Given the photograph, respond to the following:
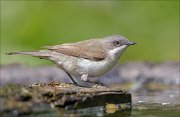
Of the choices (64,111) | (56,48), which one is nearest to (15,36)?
(56,48)

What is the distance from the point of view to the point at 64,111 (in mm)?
6098

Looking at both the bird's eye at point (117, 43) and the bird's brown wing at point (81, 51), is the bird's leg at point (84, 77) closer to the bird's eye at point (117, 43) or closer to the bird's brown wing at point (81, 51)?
the bird's brown wing at point (81, 51)

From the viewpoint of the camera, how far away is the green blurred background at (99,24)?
13719 mm

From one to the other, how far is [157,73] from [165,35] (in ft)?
13.0

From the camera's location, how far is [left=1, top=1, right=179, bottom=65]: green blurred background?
1372 cm

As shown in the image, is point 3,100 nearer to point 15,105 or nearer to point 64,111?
point 15,105

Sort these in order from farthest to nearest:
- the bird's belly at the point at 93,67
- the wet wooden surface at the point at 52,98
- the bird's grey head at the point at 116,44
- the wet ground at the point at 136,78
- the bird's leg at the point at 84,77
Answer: the wet ground at the point at 136,78
the bird's grey head at the point at 116,44
the bird's leg at the point at 84,77
the bird's belly at the point at 93,67
the wet wooden surface at the point at 52,98

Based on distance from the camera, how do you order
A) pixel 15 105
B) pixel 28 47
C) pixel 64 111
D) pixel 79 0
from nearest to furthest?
1. pixel 15 105
2. pixel 64 111
3. pixel 28 47
4. pixel 79 0

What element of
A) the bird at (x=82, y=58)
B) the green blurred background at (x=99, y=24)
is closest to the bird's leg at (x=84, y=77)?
the bird at (x=82, y=58)

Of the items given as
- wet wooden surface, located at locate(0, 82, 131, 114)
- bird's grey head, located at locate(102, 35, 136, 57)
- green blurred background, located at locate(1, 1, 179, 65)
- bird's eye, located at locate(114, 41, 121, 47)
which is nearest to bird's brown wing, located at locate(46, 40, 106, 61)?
bird's grey head, located at locate(102, 35, 136, 57)

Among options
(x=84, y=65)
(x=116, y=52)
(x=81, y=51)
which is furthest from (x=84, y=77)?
(x=116, y=52)

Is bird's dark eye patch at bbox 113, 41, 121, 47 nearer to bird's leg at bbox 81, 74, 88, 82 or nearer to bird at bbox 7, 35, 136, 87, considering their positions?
bird at bbox 7, 35, 136, 87

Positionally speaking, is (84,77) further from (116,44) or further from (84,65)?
(116,44)

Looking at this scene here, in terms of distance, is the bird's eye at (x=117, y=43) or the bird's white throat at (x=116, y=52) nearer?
the bird's white throat at (x=116, y=52)
